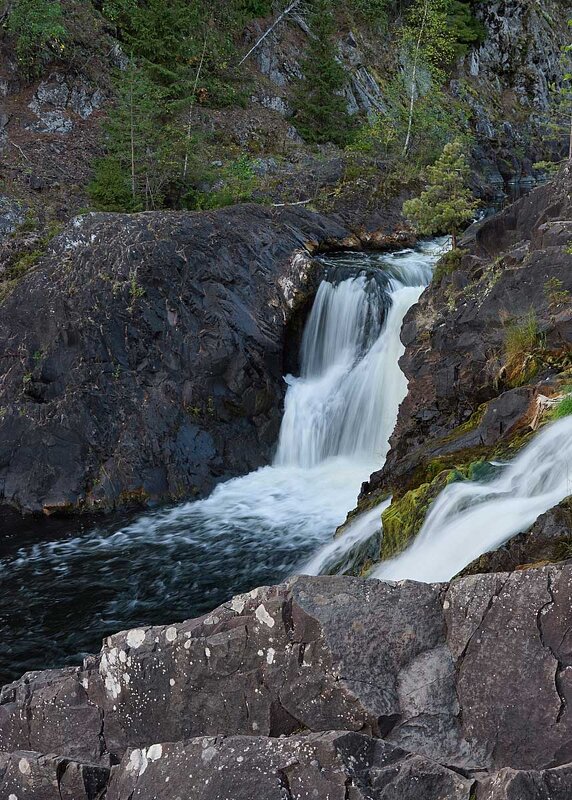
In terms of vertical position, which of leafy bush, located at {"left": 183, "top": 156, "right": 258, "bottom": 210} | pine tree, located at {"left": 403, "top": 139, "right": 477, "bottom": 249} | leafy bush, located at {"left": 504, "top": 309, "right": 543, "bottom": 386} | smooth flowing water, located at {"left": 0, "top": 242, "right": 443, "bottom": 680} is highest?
leafy bush, located at {"left": 183, "top": 156, "right": 258, "bottom": 210}

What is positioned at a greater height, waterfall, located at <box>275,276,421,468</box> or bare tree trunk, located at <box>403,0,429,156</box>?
bare tree trunk, located at <box>403,0,429,156</box>

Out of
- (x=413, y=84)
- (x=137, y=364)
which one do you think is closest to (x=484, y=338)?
(x=137, y=364)

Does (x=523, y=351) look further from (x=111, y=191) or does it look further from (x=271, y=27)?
(x=271, y=27)

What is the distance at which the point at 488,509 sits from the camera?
6898 mm

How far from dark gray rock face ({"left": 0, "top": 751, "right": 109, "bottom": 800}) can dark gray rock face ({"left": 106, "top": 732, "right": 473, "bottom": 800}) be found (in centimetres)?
19

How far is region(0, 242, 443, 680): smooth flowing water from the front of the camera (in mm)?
9961

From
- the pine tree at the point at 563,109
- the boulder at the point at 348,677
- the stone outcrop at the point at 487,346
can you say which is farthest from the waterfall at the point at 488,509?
the pine tree at the point at 563,109

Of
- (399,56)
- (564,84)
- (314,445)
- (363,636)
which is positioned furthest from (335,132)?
(363,636)

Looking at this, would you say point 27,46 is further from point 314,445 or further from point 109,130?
point 314,445

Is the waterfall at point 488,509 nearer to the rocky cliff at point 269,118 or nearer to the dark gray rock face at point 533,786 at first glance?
the dark gray rock face at point 533,786

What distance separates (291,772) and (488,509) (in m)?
4.08

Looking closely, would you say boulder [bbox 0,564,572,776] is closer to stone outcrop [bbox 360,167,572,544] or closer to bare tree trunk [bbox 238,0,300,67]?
stone outcrop [bbox 360,167,572,544]

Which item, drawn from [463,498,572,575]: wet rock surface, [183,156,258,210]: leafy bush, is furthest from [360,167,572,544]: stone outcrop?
[183,156,258,210]: leafy bush

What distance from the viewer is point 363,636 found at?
4.06 m
